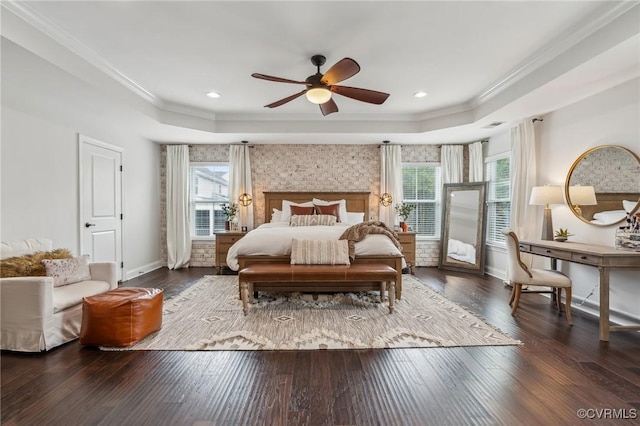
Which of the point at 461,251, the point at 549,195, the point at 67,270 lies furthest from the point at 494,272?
the point at 67,270

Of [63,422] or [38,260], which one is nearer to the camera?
[63,422]

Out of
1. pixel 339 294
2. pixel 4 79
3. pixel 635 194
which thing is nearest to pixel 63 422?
pixel 339 294

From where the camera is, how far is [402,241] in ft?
18.7

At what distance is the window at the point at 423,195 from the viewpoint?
6.42m

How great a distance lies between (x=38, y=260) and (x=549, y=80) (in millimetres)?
5561

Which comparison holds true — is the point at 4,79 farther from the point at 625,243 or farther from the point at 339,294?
the point at 625,243

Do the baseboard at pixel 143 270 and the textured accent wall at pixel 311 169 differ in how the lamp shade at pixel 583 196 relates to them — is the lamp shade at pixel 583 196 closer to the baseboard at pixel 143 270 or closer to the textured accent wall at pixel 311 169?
the textured accent wall at pixel 311 169

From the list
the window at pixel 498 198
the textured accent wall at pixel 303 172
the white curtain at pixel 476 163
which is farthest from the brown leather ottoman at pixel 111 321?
the white curtain at pixel 476 163

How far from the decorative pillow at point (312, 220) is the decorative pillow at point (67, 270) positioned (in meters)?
3.02

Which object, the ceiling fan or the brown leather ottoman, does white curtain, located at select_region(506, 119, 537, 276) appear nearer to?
the ceiling fan

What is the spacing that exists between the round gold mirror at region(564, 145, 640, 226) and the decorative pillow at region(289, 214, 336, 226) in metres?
3.43

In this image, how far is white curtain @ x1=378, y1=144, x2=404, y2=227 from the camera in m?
6.17

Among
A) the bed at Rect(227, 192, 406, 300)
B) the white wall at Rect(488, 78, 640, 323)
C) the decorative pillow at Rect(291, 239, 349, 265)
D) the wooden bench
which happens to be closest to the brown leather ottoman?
the wooden bench

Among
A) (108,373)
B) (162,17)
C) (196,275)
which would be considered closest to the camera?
(108,373)
